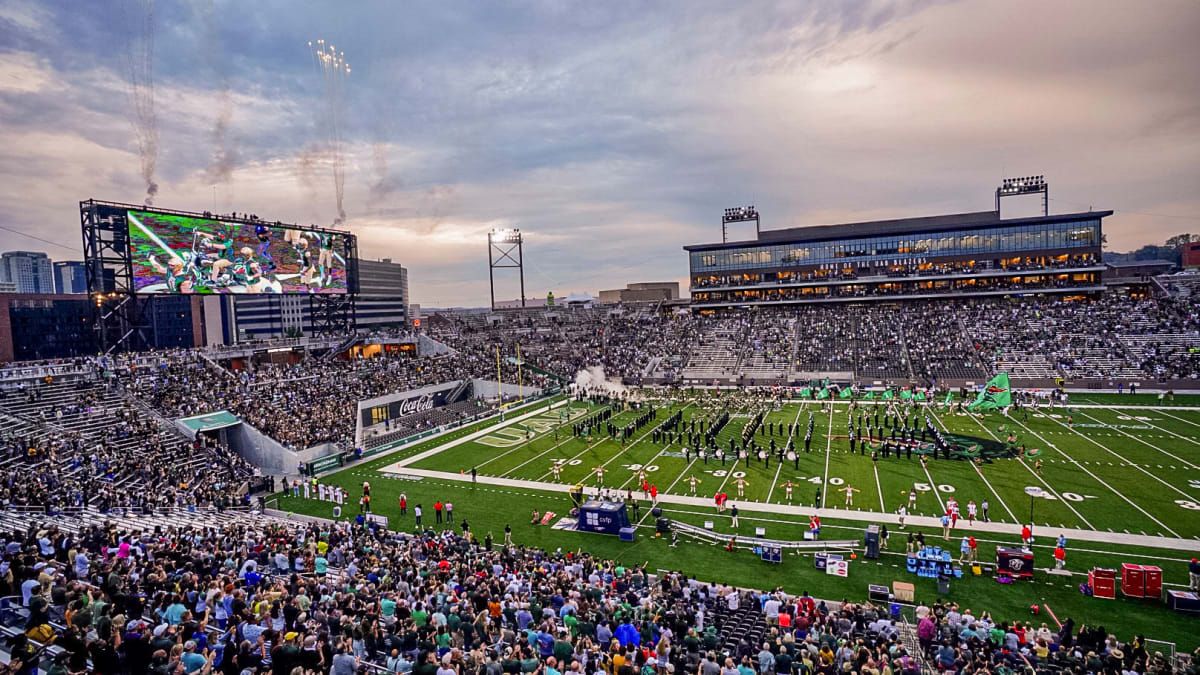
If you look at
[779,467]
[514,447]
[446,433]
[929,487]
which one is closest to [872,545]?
[929,487]

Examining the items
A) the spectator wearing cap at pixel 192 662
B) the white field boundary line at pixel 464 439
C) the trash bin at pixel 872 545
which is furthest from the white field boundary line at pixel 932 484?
the white field boundary line at pixel 464 439

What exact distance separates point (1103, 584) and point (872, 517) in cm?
603

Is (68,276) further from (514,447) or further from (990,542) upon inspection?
(990,542)

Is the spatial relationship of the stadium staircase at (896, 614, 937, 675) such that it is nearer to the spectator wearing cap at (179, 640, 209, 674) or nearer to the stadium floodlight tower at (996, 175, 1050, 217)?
the spectator wearing cap at (179, 640, 209, 674)

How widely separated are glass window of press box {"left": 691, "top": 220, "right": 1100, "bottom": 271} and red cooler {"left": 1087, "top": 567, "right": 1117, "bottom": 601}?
5945 centimetres

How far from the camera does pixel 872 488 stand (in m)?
21.6

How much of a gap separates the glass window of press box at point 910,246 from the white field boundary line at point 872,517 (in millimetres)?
54833

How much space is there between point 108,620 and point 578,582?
8163 mm

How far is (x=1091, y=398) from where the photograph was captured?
125 feet

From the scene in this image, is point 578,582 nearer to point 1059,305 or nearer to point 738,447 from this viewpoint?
point 738,447

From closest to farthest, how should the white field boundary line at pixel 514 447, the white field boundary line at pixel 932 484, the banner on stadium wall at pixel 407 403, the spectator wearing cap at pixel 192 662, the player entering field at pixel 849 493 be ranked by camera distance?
1. the spectator wearing cap at pixel 192 662
2. the white field boundary line at pixel 932 484
3. the player entering field at pixel 849 493
4. the white field boundary line at pixel 514 447
5. the banner on stadium wall at pixel 407 403

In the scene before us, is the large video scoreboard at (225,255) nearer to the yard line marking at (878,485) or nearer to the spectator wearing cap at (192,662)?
the spectator wearing cap at (192,662)

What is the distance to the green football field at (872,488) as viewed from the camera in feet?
49.2

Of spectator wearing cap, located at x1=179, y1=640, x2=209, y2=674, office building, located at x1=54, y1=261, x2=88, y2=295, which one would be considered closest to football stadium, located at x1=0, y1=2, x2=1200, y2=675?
spectator wearing cap, located at x1=179, y1=640, x2=209, y2=674
